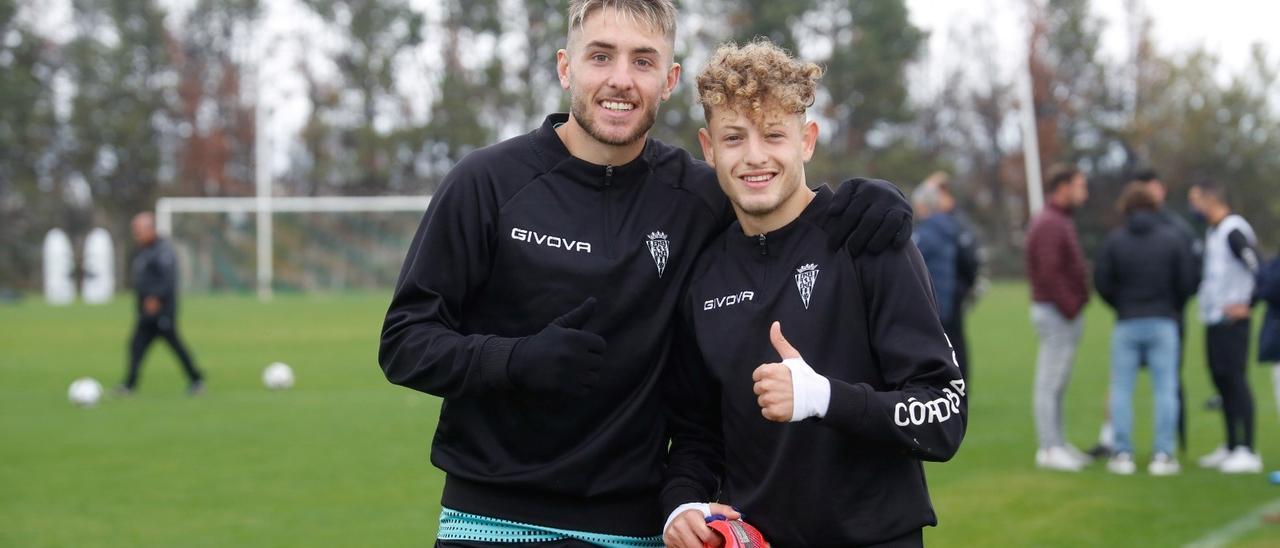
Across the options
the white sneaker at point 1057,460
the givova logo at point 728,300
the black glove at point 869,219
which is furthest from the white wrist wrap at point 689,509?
the white sneaker at point 1057,460

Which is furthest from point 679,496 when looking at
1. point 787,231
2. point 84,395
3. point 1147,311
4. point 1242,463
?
point 84,395

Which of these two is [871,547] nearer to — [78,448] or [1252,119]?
[78,448]

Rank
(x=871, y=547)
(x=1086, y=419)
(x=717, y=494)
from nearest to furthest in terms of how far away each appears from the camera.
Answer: (x=871, y=547) < (x=717, y=494) < (x=1086, y=419)

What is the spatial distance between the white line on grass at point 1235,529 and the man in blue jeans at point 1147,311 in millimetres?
1178

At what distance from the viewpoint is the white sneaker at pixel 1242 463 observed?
30.7ft

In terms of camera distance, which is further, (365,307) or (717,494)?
(365,307)

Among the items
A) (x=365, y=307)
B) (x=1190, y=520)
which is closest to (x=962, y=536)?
(x=1190, y=520)

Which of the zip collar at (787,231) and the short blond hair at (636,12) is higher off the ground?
the short blond hair at (636,12)

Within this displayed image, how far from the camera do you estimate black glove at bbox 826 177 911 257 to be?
3.25m

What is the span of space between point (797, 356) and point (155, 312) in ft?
44.4

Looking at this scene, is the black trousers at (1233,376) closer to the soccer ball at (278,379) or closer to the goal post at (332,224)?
the soccer ball at (278,379)

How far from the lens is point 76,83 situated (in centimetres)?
5250

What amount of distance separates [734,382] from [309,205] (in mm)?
43494

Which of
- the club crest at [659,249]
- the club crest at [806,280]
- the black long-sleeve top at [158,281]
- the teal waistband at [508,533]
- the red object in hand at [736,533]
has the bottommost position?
the black long-sleeve top at [158,281]
